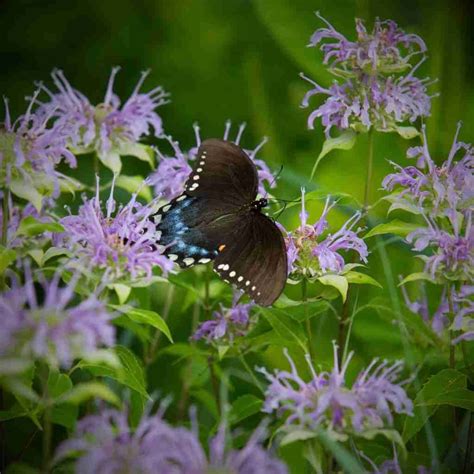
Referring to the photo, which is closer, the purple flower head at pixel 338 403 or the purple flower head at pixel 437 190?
the purple flower head at pixel 338 403

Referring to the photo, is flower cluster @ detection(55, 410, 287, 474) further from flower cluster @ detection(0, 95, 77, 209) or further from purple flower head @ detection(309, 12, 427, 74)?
purple flower head @ detection(309, 12, 427, 74)

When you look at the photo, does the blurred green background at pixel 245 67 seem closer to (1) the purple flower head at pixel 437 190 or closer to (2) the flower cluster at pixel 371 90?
(2) the flower cluster at pixel 371 90

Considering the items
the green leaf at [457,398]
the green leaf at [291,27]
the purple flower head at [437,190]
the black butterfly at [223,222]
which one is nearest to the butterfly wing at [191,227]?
the black butterfly at [223,222]

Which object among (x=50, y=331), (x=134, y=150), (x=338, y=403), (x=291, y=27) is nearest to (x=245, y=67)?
(x=291, y=27)

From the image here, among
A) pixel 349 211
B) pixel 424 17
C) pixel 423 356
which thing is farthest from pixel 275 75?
pixel 423 356

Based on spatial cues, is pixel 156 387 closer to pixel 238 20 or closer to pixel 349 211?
pixel 349 211

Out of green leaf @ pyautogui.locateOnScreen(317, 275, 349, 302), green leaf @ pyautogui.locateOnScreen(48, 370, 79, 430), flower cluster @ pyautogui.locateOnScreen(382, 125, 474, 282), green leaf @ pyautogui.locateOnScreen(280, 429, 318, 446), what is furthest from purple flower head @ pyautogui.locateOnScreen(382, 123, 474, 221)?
green leaf @ pyautogui.locateOnScreen(48, 370, 79, 430)
